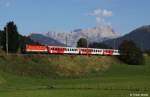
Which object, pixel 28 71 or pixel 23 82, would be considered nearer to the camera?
pixel 23 82

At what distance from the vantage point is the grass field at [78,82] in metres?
58.0

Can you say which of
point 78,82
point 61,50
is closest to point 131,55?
point 61,50

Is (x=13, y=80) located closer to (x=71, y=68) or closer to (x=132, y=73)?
(x=71, y=68)

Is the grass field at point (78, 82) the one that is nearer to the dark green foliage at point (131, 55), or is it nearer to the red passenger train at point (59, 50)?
the red passenger train at point (59, 50)

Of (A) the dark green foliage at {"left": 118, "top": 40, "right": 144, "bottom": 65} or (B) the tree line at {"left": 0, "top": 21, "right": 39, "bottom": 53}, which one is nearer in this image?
(B) the tree line at {"left": 0, "top": 21, "right": 39, "bottom": 53}

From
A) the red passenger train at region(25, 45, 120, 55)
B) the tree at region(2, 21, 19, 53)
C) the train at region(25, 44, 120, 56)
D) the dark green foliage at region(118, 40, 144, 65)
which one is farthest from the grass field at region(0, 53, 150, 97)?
the tree at region(2, 21, 19, 53)

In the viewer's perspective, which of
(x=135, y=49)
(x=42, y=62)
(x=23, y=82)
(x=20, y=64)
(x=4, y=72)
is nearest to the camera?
(x=23, y=82)

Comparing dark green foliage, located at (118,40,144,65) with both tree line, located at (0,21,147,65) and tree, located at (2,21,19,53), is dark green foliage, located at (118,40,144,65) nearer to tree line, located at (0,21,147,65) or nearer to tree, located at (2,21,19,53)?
tree line, located at (0,21,147,65)

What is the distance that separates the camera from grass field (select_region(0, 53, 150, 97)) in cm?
5800

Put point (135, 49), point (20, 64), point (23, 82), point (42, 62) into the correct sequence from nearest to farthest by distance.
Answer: point (23, 82), point (20, 64), point (42, 62), point (135, 49)

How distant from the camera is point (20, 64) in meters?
110

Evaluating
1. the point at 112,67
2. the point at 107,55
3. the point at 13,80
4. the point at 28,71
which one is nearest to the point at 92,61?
the point at 112,67

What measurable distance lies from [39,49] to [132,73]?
29614 mm

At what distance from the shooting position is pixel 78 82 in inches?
3474
